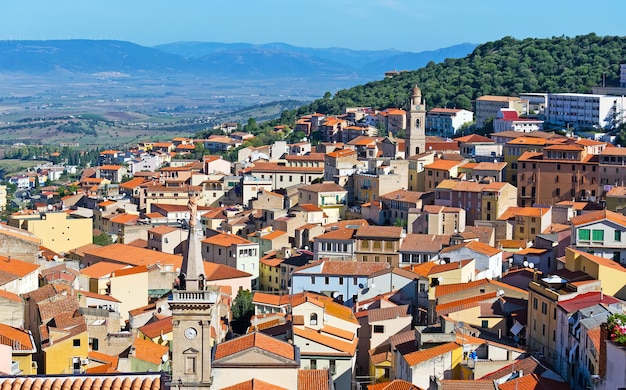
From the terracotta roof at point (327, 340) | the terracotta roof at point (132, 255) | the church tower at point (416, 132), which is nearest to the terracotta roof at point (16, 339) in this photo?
Result: the terracotta roof at point (327, 340)

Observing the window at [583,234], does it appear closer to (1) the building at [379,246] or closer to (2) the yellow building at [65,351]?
(1) the building at [379,246]

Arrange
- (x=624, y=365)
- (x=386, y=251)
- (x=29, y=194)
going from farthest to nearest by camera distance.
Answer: (x=29, y=194), (x=386, y=251), (x=624, y=365)

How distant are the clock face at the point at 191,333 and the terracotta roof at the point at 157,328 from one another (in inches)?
449

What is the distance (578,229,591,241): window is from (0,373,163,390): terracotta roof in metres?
18.7

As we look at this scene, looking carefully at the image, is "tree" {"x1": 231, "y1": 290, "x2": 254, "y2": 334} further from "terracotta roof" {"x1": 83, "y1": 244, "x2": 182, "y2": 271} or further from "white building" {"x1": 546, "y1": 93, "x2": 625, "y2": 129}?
"white building" {"x1": 546, "y1": 93, "x2": 625, "y2": 129}

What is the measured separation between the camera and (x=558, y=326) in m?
27.0

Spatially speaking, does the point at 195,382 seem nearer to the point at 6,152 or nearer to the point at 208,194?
the point at 208,194

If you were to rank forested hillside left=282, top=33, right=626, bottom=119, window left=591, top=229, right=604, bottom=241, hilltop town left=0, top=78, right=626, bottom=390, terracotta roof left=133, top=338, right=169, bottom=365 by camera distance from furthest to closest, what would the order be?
1. forested hillside left=282, top=33, right=626, bottom=119
2. window left=591, top=229, right=604, bottom=241
3. terracotta roof left=133, top=338, right=169, bottom=365
4. hilltop town left=0, top=78, right=626, bottom=390

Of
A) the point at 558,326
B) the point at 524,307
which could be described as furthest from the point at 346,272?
the point at 558,326

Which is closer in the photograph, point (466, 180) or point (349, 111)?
point (466, 180)

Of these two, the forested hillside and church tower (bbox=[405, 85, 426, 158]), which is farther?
the forested hillside

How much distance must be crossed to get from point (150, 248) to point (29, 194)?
41006 mm

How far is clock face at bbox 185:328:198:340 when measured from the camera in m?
21.3

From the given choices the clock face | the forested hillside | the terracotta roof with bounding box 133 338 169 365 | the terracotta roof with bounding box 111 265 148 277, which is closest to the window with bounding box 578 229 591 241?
the terracotta roof with bounding box 133 338 169 365
